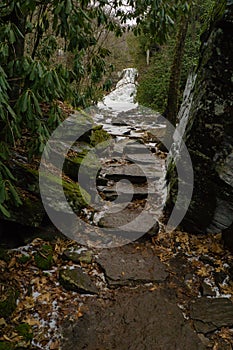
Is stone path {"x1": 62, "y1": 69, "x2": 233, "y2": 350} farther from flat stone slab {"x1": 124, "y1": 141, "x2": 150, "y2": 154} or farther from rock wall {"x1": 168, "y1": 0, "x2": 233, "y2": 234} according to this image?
flat stone slab {"x1": 124, "y1": 141, "x2": 150, "y2": 154}

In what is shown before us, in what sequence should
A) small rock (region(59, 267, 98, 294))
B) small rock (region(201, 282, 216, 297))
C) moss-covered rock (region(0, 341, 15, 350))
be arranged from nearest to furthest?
1. moss-covered rock (region(0, 341, 15, 350))
2. small rock (region(59, 267, 98, 294))
3. small rock (region(201, 282, 216, 297))

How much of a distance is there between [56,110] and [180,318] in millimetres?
2447

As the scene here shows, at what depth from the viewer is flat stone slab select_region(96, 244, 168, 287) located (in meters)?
3.60

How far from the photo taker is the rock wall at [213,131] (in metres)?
3.76

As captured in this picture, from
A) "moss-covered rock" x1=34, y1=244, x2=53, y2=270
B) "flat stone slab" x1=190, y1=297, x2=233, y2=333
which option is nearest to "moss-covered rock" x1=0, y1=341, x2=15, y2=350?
"moss-covered rock" x1=34, y1=244, x2=53, y2=270

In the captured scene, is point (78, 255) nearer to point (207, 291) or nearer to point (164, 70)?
point (207, 291)

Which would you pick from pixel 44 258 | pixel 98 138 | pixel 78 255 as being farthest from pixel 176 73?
pixel 44 258

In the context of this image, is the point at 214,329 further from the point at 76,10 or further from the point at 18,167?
the point at 76,10

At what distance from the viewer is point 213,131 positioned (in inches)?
156

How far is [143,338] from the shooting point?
2.89 meters

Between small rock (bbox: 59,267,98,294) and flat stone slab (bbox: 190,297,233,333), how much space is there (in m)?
1.12

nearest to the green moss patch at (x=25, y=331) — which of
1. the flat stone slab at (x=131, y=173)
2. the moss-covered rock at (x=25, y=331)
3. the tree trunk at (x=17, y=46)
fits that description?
the moss-covered rock at (x=25, y=331)

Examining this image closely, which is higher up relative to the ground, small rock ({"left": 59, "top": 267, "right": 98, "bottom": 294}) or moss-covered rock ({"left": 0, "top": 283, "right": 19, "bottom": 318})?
moss-covered rock ({"left": 0, "top": 283, "right": 19, "bottom": 318})

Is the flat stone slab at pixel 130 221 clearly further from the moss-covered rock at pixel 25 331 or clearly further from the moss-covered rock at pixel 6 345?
the moss-covered rock at pixel 6 345
